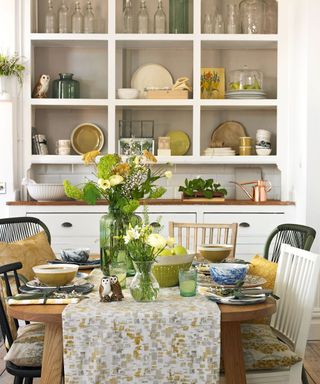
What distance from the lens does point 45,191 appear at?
5348 millimetres

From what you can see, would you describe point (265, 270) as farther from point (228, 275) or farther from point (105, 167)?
point (105, 167)

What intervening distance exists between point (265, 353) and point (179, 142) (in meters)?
3.29

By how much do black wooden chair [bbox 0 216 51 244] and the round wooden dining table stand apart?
173cm

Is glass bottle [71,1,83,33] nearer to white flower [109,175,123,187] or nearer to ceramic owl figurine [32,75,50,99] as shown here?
ceramic owl figurine [32,75,50,99]

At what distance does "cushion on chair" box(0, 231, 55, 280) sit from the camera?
3.47 m

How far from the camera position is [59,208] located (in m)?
5.27

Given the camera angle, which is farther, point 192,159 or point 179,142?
point 179,142

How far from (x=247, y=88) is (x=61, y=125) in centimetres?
153

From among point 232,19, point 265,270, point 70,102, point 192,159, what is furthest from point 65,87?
point 265,270

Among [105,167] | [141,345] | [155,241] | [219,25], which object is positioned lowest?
[141,345]

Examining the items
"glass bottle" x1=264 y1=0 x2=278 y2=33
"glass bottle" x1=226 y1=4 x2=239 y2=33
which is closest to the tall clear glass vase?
"glass bottle" x1=226 y1=4 x2=239 y2=33

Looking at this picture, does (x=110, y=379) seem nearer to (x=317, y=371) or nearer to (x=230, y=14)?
(x=317, y=371)

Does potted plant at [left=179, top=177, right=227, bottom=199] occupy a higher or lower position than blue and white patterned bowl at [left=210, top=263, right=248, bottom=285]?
higher

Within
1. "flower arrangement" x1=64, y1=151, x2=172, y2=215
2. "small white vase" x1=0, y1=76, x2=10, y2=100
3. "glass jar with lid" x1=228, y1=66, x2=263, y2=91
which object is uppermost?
"glass jar with lid" x1=228, y1=66, x2=263, y2=91
